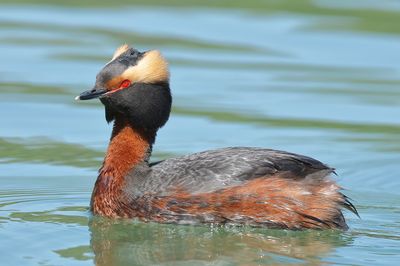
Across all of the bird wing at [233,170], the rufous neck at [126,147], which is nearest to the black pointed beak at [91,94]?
the rufous neck at [126,147]

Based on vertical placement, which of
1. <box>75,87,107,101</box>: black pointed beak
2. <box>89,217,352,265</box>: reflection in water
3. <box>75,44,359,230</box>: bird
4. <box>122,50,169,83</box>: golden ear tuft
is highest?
<box>122,50,169,83</box>: golden ear tuft

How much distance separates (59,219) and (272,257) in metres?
2.02

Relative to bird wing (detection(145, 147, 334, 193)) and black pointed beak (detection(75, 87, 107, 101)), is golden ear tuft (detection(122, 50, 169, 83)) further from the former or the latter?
bird wing (detection(145, 147, 334, 193))

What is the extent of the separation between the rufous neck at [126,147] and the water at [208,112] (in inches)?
19.5

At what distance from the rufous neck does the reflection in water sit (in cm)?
56

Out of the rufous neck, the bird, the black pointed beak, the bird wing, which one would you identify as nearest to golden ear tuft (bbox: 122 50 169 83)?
the bird

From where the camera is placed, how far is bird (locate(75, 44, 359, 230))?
33.9 ft

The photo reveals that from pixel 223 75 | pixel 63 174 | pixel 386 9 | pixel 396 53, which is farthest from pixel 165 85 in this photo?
pixel 386 9

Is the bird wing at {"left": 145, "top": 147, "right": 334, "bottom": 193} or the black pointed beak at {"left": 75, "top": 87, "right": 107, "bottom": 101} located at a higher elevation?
the black pointed beak at {"left": 75, "top": 87, "right": 107, "bottom": 101}

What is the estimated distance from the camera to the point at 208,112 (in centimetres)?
1488

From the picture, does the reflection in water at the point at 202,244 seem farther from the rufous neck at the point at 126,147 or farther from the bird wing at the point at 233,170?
the rufous neck at the point at 126,147

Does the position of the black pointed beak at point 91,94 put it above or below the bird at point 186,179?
above

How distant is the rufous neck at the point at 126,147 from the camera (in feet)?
36.2

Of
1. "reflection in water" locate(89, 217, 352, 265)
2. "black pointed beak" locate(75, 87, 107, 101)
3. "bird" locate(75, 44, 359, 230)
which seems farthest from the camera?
"black pointed beak" locate(75, 87, 107, 101)
